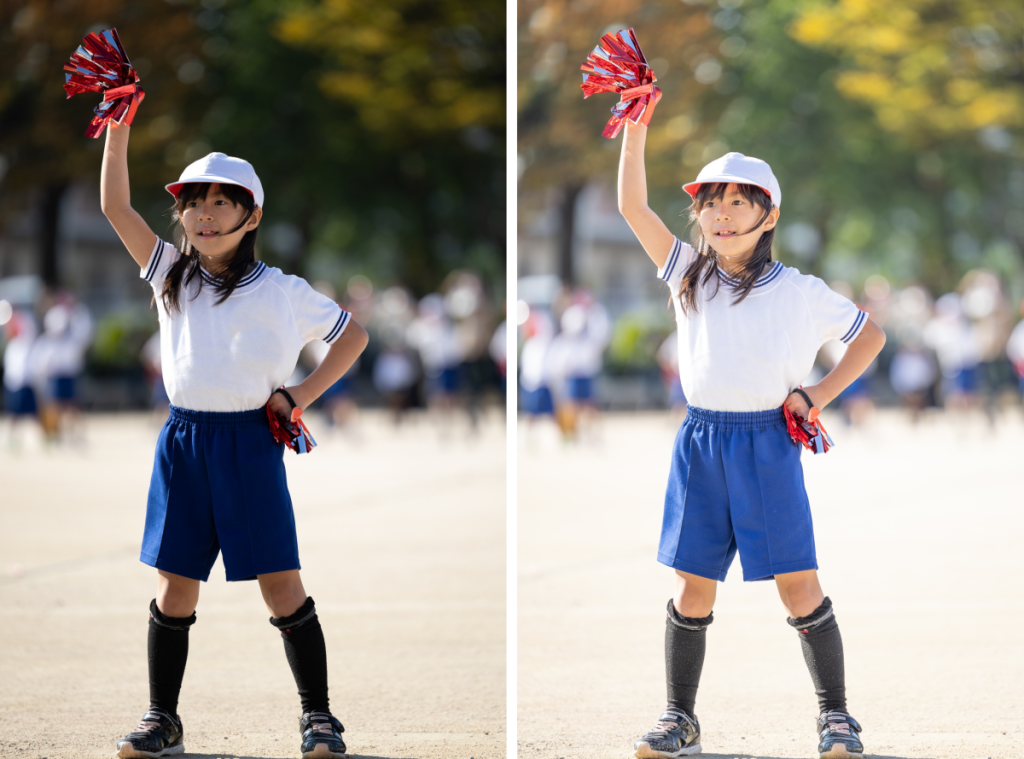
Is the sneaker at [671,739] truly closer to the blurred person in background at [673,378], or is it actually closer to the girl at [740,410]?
the girl at [740,410]

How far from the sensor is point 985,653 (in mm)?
4270

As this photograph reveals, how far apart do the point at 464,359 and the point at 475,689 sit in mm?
13557

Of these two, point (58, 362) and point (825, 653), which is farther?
point (58, 362)

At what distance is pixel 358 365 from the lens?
73.4 feet

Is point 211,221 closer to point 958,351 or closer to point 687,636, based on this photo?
point 687,636

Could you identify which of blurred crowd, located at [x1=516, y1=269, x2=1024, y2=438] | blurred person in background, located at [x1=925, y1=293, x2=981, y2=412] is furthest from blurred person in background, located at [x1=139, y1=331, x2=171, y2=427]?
blurred person in background, located at [x1=925, y1=293, x2=981, y2=412]

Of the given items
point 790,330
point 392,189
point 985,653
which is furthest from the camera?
point 392,189

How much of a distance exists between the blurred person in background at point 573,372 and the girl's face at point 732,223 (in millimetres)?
9777

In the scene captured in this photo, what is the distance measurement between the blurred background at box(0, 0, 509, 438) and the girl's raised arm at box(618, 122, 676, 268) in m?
15.5

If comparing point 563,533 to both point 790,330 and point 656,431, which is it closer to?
point 790,330

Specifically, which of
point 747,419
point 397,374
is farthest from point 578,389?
point 747,419

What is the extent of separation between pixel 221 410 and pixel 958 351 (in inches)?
498

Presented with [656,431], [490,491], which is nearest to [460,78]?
[656,431]

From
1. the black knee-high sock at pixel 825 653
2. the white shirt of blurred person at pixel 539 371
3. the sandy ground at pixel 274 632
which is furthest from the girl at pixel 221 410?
the white shirt of blurred person at pixel 539 371
